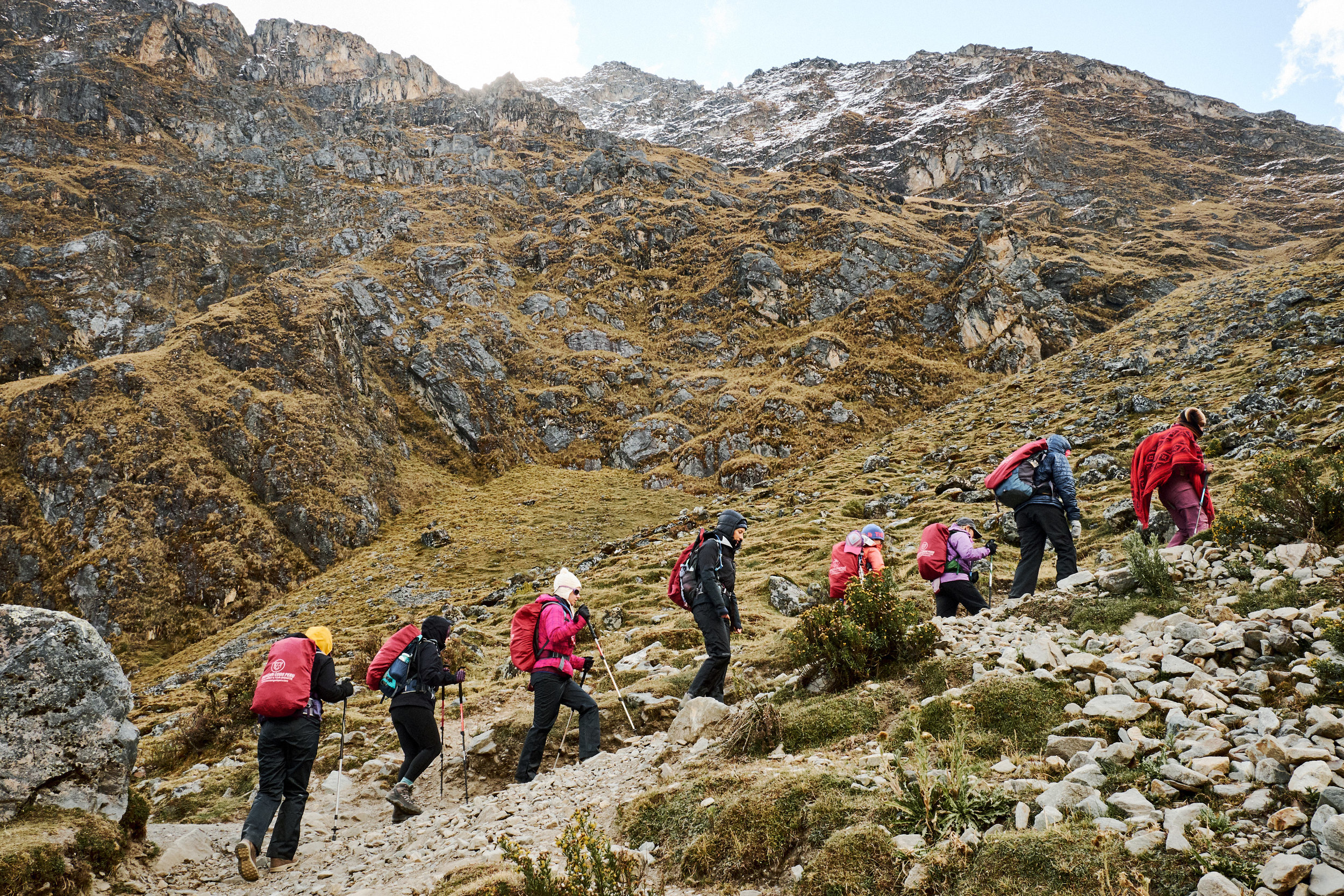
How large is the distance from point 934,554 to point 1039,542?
158 cm

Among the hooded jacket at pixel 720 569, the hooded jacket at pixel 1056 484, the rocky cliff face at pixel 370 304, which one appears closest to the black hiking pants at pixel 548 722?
the hooded jacket at pixel 720 569

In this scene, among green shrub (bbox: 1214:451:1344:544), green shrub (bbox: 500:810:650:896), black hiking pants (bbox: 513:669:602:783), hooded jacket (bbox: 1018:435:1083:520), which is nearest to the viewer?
green shrub (bbox: 500:810:650:896)

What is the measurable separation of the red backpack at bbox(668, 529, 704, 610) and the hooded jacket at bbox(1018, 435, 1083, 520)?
546 centimetres

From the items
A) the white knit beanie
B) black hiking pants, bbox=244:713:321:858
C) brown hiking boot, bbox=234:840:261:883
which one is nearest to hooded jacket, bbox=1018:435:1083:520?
the white knit beanie

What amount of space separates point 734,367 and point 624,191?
4263 cm

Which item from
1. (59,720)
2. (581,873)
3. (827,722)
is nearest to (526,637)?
(827,722)

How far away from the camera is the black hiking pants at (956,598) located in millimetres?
10000

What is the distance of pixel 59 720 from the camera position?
7555mm

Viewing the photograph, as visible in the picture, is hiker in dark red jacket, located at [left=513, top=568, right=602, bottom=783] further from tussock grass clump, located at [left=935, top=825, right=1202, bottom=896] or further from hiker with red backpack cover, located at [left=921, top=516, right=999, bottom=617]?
tussock grass clump, located at [left=935, top=825, right=1202, bottom=896]

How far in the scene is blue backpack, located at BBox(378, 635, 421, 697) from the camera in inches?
375

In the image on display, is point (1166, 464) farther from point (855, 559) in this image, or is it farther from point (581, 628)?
point (581, 628)

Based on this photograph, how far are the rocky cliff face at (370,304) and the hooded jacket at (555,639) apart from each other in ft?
99.6

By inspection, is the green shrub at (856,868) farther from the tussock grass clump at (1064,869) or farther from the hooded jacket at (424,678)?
the hooded jacket at (424,678)

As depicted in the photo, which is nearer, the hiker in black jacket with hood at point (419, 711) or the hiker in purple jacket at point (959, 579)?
the hiker in black jacket with hood at point (419, 711)
